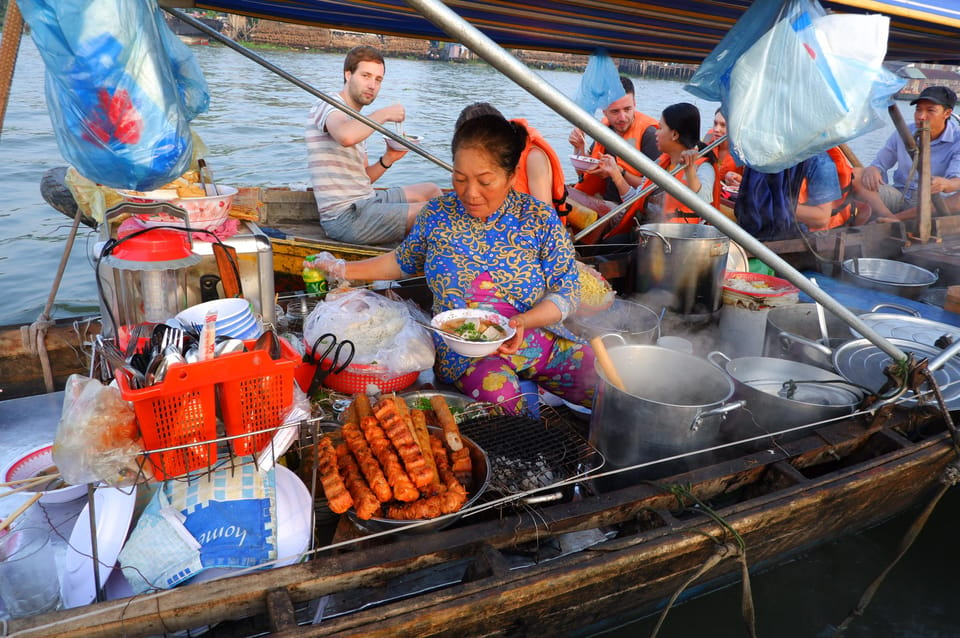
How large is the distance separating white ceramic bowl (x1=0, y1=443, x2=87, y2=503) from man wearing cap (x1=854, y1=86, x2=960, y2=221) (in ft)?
27.7

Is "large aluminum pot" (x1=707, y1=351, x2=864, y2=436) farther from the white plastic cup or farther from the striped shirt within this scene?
the striped shirt

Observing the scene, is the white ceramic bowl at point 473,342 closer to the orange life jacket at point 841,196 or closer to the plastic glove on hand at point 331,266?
the plastic glove on hand at point 331,266

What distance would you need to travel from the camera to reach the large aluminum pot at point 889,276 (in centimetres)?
537

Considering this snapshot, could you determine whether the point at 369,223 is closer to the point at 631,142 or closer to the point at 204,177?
the point at 204,177

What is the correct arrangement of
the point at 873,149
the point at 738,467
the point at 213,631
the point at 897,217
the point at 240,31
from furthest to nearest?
the point at 240,31
the point at 873,149
the point at 897,217
the point at 738,467
the point at 213,631

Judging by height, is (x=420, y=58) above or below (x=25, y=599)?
above

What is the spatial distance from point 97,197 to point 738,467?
3506 millimetres

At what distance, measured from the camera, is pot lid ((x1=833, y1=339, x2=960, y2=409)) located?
3.29 m

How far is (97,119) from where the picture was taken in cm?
194

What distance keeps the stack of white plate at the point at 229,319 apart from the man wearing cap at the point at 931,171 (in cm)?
790

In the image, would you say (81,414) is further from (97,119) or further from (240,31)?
(240,31)

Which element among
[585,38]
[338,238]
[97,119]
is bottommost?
[338,238]

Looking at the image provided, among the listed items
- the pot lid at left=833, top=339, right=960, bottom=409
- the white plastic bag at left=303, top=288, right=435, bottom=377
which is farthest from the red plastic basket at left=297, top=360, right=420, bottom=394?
the pot lid at left=833, top=339, right=960, bottom=409

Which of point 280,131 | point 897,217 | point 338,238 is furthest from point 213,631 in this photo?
→ point 280,131
